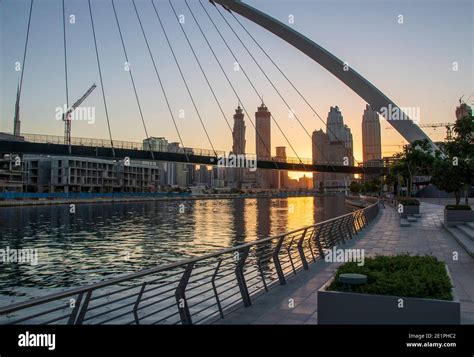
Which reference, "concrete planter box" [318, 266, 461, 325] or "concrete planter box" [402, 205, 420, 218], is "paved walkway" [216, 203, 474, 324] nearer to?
"concrete planter box" [318, 266, 461, 325]

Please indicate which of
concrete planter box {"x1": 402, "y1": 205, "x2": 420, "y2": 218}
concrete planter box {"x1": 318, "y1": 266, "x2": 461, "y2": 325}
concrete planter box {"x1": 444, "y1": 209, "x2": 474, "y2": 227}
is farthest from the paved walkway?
concrete planter box {"x1": 402, "y1": 205, "x2": 420, "y2": 218}

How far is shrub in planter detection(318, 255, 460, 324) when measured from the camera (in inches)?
227

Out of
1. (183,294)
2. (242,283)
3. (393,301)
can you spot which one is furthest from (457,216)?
(183,294)

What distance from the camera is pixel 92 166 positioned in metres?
149

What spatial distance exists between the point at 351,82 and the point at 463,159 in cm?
2345

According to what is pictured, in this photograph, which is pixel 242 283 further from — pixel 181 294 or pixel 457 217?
pixel 457 217

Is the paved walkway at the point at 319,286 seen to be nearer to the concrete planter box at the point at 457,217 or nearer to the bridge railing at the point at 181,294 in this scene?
the bridge railing at the point at 181,294

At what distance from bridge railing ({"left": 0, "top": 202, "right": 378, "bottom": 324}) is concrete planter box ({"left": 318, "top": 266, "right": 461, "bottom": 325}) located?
2.14 meters

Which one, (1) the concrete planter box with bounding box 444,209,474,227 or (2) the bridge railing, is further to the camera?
(1) the concrete planter box with bounding box 444,209,474,227
